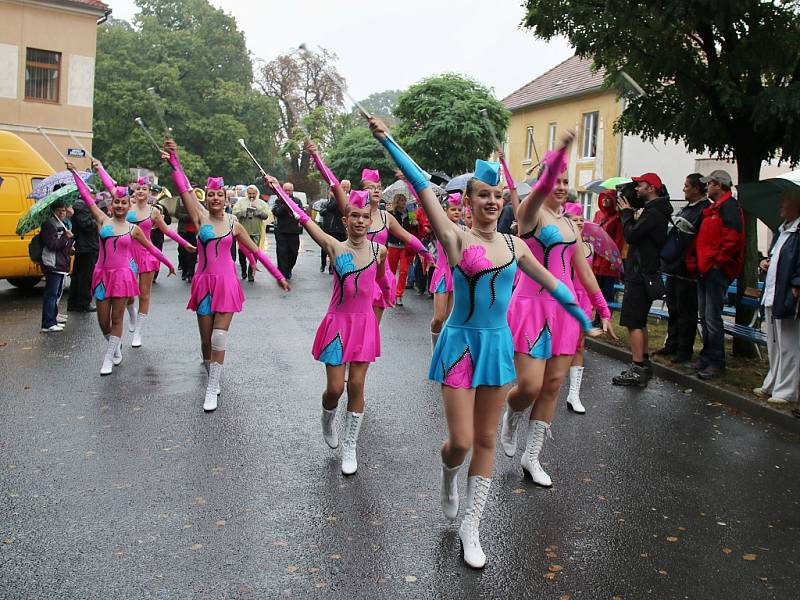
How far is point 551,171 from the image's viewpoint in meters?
4.81

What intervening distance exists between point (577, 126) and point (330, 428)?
2593cm

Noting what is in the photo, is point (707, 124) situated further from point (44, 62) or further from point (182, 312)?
point (44, 62)

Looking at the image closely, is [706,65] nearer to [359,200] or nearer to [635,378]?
[635,378]

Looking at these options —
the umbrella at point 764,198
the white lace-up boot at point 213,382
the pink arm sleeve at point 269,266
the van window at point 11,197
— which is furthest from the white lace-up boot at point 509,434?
the van window at point 11,197

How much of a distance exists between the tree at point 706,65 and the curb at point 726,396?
4.64ft

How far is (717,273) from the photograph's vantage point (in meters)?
9.77

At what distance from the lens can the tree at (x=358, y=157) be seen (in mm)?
34312

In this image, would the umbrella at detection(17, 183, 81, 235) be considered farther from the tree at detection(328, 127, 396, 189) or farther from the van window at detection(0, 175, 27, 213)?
the tree at detection(328, 127, 396, 189)

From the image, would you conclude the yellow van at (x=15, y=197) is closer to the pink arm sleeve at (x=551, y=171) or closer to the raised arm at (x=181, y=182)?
the raised arm at (x=181, y=182)

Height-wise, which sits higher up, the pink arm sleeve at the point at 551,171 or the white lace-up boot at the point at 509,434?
the pink arm sleeve at the point at 551,171

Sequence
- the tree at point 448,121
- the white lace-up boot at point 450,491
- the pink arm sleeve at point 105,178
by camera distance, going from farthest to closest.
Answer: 1. the tree at point 448,121
2. the pink arm sleeve at point 105,178
3. the white lace-up boot at point 450,491

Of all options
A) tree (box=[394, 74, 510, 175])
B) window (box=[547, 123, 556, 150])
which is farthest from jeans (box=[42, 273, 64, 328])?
window (box=[547, 123, 556, 150])

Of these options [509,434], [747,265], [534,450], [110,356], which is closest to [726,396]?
[747,265]

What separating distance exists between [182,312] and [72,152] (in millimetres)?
3543
